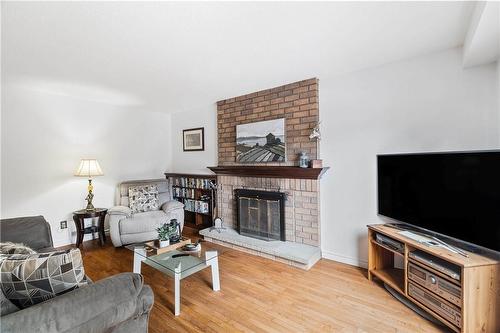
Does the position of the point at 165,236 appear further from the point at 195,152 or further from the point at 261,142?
the point at 195,152

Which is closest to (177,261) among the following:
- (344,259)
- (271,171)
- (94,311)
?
(94,311)

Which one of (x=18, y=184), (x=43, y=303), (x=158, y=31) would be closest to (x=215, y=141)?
(x=158, y=31)

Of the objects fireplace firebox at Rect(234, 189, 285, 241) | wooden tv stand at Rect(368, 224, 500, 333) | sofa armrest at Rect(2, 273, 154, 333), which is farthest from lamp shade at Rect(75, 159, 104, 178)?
wooden tv stand at Rect(368, 224, 500, 333)

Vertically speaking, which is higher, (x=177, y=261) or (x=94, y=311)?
(x=94, y=311)

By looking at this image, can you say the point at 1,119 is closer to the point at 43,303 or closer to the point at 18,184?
the point at 18,184

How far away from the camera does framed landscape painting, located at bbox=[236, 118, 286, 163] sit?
3.21 m

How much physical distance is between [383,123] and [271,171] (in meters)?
1.43

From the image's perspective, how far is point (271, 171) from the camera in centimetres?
319

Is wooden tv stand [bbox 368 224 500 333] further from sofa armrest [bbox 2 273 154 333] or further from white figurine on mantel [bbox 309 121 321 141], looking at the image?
sofa armrest [bbox 2 273 154 333]

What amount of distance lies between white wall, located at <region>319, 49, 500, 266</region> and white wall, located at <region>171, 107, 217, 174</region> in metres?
2.01

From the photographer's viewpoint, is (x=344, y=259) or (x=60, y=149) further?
(x=60, y=149)

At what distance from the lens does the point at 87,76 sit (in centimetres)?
272

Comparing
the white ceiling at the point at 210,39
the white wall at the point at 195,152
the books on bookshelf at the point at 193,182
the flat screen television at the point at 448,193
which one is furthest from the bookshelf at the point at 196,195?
the flat screen television at the point at 448,193

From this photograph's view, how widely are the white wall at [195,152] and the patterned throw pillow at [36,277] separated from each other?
122 inches
